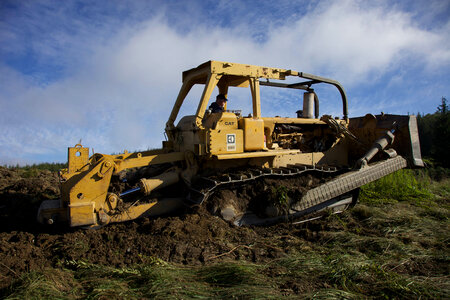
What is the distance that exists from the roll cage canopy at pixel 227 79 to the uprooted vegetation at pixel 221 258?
2.03 m

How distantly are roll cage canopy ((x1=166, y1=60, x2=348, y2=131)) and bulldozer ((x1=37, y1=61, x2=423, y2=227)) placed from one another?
0.02 m

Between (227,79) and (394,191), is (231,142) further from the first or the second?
(394,191)

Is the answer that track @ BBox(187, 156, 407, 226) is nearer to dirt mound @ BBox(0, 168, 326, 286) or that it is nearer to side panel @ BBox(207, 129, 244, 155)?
dirt mound @ BBox(0, 168, 326, 286)

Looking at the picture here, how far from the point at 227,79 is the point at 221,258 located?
4.09m

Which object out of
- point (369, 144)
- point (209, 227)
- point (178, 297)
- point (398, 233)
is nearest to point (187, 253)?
point (209, 227)

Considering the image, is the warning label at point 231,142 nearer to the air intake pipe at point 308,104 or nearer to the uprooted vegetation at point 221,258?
the uprooted vegetation at point 221,258

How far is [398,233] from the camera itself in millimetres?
5918

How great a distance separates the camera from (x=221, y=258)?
457cm

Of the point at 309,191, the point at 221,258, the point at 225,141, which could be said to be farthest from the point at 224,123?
the point at 221,258

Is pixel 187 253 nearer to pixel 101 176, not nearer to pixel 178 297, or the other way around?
pixel 178 297

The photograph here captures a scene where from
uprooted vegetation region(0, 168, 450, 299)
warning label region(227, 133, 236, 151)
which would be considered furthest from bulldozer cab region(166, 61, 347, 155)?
uprooted vegetation region(0, 168, 450, 299)

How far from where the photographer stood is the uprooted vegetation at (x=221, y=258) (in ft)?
11.8

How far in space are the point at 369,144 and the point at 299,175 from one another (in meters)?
2.90

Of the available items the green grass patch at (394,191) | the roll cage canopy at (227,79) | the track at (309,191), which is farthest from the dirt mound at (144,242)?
the green grass patch at (394,191)
